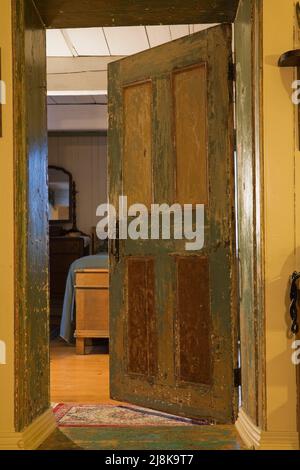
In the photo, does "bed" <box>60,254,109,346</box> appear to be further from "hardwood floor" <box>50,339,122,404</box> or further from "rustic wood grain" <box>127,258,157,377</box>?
"rustic wood grain" <box>127,258,157,377</box>

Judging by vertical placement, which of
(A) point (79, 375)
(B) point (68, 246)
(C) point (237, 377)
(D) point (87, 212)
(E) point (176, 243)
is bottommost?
(A) point (79, 375)

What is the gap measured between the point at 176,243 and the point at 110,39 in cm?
241

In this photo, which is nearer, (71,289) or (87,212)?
(71,289)

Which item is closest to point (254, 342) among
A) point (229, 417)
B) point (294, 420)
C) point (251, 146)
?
point (294, 420)

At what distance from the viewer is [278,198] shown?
230 cm

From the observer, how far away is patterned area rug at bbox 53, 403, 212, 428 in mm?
2928

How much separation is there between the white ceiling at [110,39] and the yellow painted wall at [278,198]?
82.0 inches

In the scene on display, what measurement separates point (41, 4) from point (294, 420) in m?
2.37

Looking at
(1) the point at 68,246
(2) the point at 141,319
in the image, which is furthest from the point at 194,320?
(1) the point at 68,246

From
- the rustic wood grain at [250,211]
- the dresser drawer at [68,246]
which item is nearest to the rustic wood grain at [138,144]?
the rustic wood grain at [250,211]

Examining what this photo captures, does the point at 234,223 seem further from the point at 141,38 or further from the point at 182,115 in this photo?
the point at 141,38

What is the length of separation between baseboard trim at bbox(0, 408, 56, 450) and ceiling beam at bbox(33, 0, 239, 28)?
6.94ft

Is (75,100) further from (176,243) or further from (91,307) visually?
(176,243)

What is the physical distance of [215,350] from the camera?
283cm
